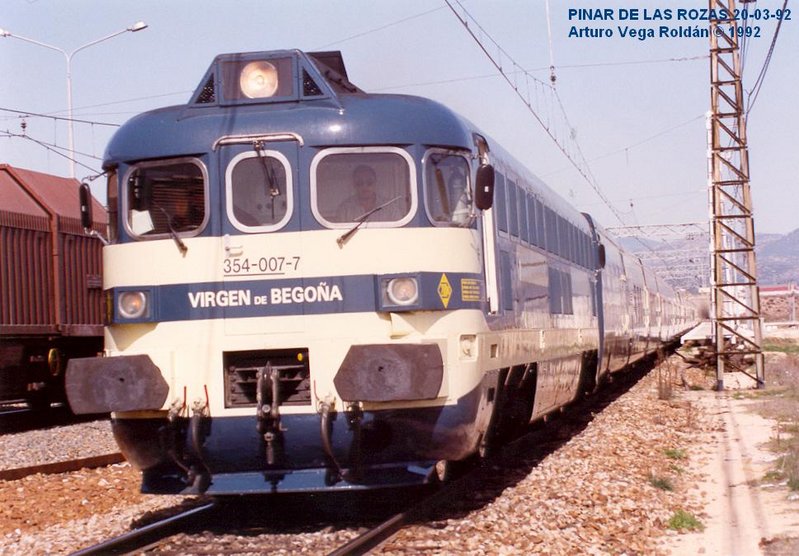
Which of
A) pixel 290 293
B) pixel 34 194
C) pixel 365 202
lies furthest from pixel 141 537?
pixel 34 194

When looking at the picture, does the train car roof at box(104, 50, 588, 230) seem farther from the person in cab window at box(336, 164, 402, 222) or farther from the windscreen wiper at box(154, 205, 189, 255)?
the windscreen wiper at box(154, 205, 189, 255)

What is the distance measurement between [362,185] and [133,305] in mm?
1861

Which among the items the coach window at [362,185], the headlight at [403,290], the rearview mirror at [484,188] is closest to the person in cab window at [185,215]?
the coach window at [362,185]

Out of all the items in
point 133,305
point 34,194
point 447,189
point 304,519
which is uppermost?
point 34,194

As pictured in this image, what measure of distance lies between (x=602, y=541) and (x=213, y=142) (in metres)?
3.92

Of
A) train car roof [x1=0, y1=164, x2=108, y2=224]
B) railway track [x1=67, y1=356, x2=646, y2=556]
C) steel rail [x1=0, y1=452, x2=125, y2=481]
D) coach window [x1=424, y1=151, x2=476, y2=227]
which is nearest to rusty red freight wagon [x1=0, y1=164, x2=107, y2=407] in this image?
train car roof [x1=0, y1=164, x2=108, y2=224]

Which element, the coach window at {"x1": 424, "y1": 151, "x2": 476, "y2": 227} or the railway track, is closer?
the railway track

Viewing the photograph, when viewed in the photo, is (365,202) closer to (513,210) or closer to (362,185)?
(362,185)

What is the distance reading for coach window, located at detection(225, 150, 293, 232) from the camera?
27.8ft

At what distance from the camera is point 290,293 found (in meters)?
8.30

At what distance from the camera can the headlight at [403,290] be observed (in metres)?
8.21

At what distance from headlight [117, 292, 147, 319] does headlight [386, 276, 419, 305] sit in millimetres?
1782

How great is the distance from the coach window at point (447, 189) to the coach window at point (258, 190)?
3.29 ft

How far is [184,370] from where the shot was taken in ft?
27.3
